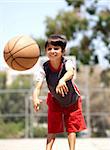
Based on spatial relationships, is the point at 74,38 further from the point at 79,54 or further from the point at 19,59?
the point at 19,59

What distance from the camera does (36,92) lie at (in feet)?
15.9

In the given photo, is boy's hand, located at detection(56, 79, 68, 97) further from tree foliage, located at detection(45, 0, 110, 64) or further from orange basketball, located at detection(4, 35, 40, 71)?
tree foliage, located at detection(45, 0, 110, 64)

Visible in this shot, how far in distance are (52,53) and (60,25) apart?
56.5 ft

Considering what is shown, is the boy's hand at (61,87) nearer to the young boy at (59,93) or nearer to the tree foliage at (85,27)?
the young boy at (59,93)

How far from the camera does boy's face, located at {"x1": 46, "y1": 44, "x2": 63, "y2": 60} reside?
4907 millimetres

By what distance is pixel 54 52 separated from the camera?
4.90m

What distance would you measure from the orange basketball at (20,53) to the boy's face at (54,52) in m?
1.25

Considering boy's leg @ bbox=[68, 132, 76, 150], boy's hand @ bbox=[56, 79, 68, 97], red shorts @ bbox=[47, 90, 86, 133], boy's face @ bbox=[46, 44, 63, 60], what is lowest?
boy's leg @ bbox=[68, 132, 76, 150]

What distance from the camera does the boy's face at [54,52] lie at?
16.1 ft

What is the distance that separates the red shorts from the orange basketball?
1166mm

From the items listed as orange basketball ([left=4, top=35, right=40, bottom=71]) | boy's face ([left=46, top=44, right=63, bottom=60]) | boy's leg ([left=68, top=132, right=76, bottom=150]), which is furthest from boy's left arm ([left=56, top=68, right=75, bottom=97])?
orange basketball ([left=4, top=35, right=40, bottom=71])

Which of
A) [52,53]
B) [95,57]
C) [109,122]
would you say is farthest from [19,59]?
[109,122]

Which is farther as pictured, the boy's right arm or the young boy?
the young boy

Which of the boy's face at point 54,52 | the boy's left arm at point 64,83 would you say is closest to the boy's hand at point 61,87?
the boy's left arm at point 64,83
